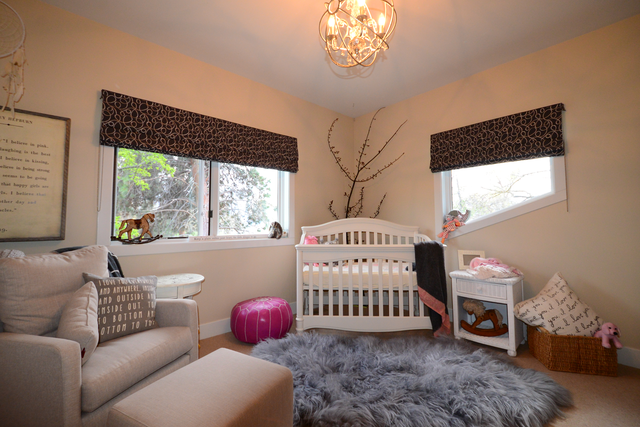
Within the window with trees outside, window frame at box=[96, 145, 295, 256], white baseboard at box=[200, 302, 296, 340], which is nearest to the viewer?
window frame at box=[96, 145, 295, 256]

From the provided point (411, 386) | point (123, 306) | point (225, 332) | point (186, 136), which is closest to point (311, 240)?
point (225, 332)

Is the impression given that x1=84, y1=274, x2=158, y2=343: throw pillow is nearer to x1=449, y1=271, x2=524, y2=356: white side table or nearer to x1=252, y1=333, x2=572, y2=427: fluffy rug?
x1=252, y1=333, x2=572, y2=427: fluffy rug

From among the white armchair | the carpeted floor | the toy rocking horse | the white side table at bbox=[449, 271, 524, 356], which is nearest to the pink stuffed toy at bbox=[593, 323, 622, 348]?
the carpeted floor

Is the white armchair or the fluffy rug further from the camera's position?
the fluffy rug

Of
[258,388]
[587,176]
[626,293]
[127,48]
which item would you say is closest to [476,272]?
[626,293]

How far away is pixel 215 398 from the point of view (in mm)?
913

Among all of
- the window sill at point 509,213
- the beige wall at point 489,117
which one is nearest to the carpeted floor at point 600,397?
the beige wall at point 489,117

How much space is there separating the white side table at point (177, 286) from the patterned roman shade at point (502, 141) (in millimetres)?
2453

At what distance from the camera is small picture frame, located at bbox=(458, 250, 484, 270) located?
2654 mm

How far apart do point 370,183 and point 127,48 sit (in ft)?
8.91

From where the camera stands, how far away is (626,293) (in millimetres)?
2000

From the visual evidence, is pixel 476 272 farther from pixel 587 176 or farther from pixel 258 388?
pixel 258 388

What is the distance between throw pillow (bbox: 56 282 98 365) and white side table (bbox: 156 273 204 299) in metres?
0.55

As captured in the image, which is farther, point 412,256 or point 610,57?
point 412,256
